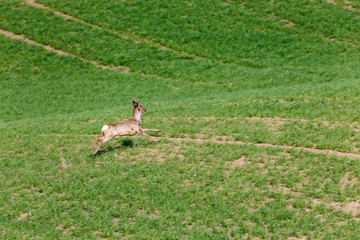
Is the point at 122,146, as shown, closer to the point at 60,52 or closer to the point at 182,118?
the point at 182,118

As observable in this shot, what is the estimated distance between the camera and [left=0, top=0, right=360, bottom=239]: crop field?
436 inches

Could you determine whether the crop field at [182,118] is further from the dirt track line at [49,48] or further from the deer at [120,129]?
the deer at [120,129]

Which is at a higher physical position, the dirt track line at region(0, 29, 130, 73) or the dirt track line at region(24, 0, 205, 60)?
the dirt track line at region(24, 0, 205, 60)

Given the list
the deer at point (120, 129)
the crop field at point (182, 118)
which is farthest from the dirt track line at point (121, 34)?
the deer at point (120, 129)

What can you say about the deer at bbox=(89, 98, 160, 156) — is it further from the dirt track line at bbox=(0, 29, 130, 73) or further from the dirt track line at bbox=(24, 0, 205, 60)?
the dirt track line at bbox=(24, 0, 205, 60)

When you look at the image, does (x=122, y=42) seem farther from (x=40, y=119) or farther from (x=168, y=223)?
(x=168, y=223)

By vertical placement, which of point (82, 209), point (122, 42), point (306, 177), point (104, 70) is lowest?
point (82, 209)

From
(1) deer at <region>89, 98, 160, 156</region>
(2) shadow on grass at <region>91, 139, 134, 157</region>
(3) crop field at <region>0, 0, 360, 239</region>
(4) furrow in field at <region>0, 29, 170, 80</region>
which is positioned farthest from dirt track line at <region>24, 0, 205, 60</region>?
(1) deer at <region>89, 98, 160, 156</region>

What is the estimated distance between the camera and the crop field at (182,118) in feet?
36.3

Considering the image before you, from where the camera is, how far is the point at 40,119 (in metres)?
18.8

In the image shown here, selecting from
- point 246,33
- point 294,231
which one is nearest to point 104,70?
point 246,33

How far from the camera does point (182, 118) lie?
16578 mm

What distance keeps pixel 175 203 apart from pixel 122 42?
18267 millimetres

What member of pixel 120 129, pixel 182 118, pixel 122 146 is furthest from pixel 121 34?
pixel 120 129
